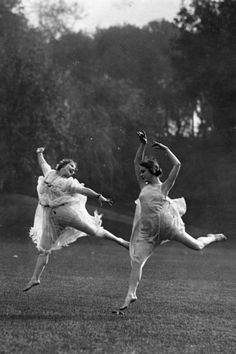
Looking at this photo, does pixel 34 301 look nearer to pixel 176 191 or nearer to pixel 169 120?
pixel 176 191

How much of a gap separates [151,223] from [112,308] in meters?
1.45

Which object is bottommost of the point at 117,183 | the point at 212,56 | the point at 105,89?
the point at 117,183

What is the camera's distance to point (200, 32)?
3647 centimetres

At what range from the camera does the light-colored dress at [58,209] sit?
11852 mm

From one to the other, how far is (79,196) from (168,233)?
204cm

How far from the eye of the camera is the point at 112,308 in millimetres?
11047

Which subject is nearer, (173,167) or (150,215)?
(173,167)

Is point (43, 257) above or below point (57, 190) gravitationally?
below

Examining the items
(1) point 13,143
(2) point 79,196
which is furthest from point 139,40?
(2) point 79,196

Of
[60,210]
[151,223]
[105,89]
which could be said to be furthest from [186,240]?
[105,89]

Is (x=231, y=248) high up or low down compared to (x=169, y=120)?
down

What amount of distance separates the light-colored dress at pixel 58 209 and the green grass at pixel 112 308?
3.22 feet

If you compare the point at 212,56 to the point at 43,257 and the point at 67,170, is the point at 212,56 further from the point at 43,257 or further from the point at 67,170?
the point at 43,257

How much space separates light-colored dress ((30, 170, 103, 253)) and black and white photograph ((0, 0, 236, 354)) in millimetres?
23
